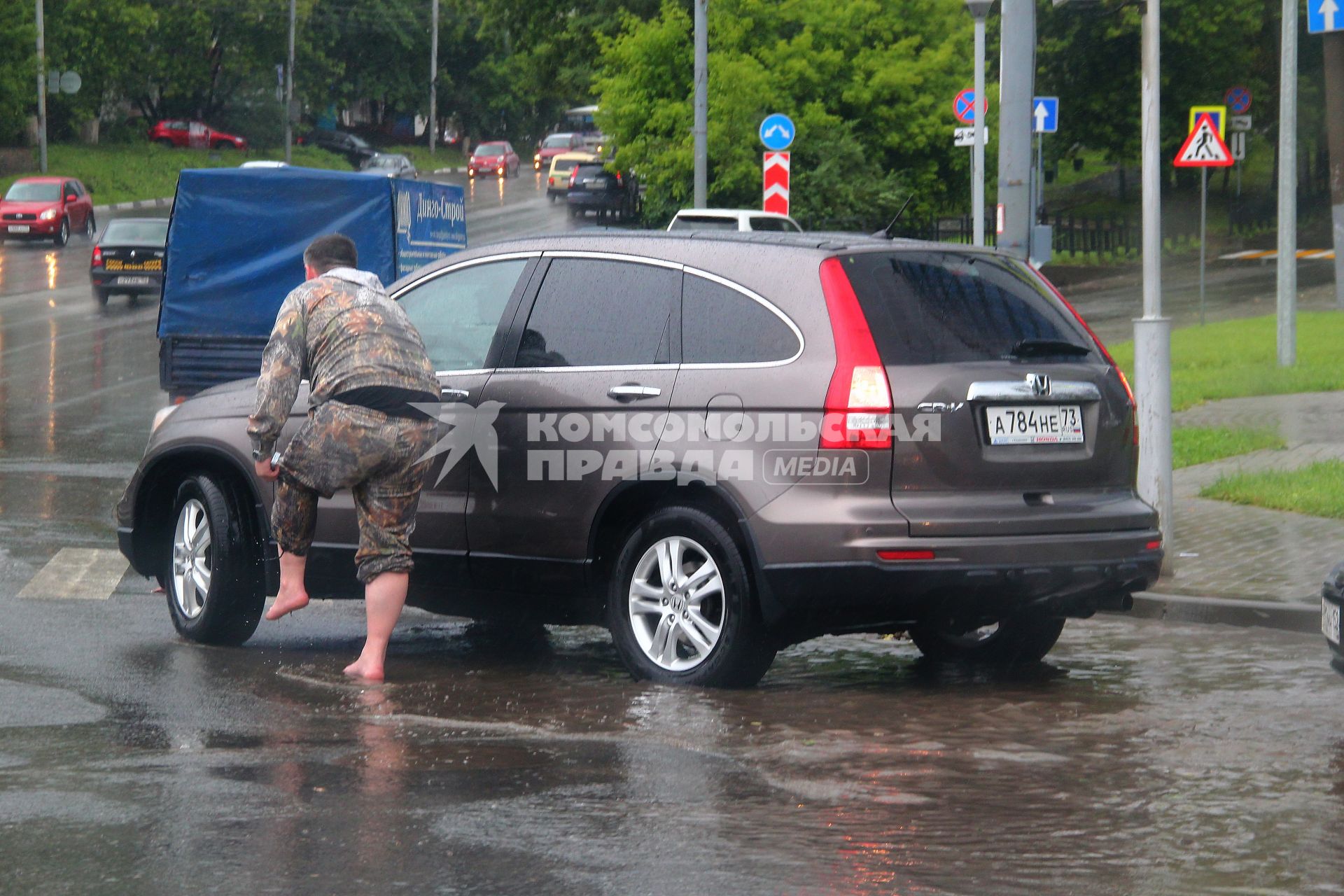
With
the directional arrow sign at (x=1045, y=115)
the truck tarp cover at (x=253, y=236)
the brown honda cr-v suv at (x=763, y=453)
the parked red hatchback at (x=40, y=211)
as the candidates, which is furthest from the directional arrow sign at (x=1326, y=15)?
the parked red hatchback at (x=40, y=211)

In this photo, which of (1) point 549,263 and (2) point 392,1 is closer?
(1) point 549,263

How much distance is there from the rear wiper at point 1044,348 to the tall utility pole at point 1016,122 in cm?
615

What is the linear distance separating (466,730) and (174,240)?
11215 mm

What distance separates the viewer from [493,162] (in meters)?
77.2

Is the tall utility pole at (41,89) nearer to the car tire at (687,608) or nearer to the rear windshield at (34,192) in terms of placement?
the rear windshield at (34,192)

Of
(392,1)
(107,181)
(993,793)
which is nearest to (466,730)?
(993,793)

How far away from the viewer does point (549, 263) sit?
7824mm

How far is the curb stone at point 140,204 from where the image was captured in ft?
195

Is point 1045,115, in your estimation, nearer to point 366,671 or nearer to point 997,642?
point 997,642

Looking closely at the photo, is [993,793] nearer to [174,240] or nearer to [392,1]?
[174,240]

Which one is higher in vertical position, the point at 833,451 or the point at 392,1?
the point at 392,1

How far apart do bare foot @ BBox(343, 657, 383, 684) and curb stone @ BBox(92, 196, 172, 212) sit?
5353 centimetres

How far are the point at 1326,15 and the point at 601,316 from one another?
56.3 feet

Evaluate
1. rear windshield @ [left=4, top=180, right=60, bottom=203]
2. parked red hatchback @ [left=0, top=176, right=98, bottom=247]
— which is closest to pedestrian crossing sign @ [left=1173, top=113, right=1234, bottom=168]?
parked red hatchback @ [left=0, top=176, right=98, bottom=247]
